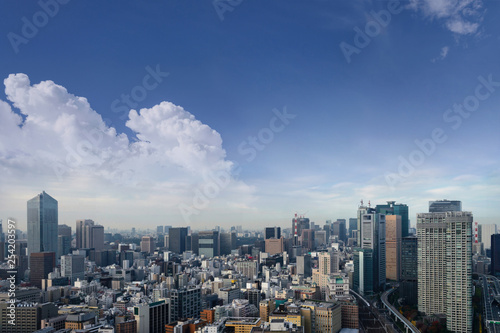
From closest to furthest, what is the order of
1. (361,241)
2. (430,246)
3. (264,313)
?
(264,313) → (430,246) → (361,241)

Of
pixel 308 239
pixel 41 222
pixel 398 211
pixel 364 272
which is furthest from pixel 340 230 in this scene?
pixel 41 222

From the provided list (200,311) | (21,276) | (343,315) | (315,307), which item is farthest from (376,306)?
(21,276)

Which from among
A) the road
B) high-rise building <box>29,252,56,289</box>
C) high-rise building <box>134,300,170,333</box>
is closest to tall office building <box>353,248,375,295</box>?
the road

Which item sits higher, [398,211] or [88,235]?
[398,211]

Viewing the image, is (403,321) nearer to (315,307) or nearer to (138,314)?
(315,307)

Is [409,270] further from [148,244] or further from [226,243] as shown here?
[148,244]

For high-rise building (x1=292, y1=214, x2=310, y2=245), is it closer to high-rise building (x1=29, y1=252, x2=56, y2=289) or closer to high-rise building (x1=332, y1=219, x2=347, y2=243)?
high-rise building (x1=332, y1=219, x2=347, y2=243)
